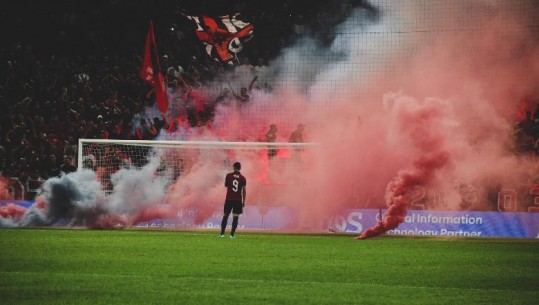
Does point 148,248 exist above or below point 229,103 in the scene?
below

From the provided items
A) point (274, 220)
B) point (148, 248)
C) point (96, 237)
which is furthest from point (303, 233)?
point (148, 248)

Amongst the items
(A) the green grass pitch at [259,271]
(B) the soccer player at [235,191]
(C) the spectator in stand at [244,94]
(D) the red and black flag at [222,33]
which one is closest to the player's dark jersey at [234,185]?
(B) the soccer player at [235,191]

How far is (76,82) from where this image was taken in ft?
83.3

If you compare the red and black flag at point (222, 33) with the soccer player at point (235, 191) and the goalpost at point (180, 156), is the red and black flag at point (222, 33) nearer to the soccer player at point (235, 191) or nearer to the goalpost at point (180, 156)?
the goalpost at point (180, 156)

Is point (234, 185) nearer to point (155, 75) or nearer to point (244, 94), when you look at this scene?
point (155, 75)

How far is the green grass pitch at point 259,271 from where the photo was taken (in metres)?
7.99

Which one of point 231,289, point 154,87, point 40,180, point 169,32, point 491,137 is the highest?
point 169,32

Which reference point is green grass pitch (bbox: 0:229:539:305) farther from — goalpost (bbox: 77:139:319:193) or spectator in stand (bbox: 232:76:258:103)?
spectator in stand (bbox: 232:76:258:103)

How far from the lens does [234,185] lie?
57.5ft

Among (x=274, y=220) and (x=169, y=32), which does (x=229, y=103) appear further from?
(x=274, y=220)

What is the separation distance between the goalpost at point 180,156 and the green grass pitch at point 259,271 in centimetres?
540

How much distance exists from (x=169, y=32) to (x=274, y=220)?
9.76 metres

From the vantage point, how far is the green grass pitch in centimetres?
799

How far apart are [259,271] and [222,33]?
1831cm
